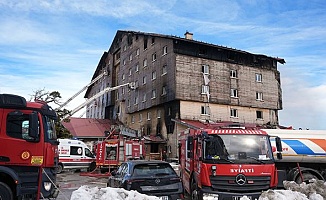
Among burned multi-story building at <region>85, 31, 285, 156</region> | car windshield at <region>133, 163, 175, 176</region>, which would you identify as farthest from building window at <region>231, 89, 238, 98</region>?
car windshield at <region>133, 163, 175, 176</region>

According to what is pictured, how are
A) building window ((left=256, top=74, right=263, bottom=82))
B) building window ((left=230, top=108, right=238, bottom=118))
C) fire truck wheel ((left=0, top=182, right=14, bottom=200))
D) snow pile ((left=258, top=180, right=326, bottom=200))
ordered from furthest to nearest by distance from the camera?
building window ((left=256, top=74, right=263, bottom=82)), building window ((left=230, top=108, right=238, bottom=118)), fire truck wheel ((left=0, top=182, right=14, bottom=200)), snow pile ((left=258, top=180, right=326, bottom=200))

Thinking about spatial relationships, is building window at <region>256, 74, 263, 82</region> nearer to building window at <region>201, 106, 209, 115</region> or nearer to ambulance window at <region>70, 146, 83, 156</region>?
building window at <region>201, 106, 209, 115</region>

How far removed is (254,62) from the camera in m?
37.8

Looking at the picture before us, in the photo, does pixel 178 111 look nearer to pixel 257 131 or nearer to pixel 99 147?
pixel 99 147

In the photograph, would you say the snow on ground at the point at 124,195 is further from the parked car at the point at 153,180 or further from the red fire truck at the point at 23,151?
the red fire truck at the point at 23,151

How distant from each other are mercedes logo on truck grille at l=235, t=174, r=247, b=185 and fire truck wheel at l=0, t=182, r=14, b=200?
5843 millimetres

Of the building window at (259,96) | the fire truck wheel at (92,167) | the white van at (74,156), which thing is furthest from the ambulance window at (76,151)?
the building window at (259,96)

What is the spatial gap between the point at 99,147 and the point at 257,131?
17.0 metres

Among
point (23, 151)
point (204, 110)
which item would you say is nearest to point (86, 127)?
point (204, 110)

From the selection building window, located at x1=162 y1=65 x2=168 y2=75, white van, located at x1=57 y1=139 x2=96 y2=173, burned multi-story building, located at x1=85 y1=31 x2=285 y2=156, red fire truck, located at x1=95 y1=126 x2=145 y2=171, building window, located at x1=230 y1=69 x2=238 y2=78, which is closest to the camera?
red fire truck, located at x1=95 y1=126 x2=145 y2=171

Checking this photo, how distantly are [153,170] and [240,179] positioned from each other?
2438 mm

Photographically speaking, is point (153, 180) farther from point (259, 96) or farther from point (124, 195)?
point (259, 96)

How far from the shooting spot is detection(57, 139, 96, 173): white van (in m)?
25.1

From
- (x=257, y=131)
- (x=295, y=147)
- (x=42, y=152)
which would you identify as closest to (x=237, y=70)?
(x=295, y=147)
